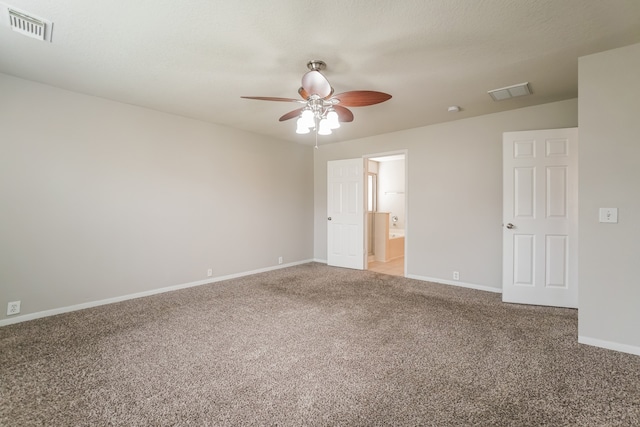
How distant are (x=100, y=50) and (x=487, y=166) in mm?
4589

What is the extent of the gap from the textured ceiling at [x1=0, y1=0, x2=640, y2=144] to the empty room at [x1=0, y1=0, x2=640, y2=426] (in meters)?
0.02

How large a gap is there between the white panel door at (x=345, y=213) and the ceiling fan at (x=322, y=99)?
2539mm

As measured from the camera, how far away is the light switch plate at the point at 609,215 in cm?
232

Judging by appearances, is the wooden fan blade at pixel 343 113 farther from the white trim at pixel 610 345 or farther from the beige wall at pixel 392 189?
the beige wall at pixel 392 189

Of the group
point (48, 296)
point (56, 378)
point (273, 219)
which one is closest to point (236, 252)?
point (273, 219)

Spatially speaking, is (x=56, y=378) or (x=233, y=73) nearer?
Answer: (x=56, y=378)

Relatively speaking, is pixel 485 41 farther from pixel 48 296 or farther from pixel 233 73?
pixel 48 296

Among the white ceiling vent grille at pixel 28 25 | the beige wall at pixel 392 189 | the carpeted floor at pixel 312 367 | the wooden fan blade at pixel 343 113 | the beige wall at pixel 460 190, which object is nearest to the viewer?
the carpeted floor at pixel 312 367

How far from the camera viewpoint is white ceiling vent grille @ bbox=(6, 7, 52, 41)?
1966 millimetres

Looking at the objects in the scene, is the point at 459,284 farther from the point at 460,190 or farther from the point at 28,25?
the point at 28,25

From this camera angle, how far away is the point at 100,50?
94.2 inches

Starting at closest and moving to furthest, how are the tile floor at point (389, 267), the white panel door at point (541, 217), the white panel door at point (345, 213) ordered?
the white panel door at point (541, 217) < the tile floor at point (389, 267) < the white panel door at point (345, 213)

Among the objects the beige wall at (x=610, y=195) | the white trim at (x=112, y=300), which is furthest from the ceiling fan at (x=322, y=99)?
the white trim at (x=112, y=300)

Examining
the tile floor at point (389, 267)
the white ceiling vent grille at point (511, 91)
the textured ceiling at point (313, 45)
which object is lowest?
the tile floor at point (389, 267)
